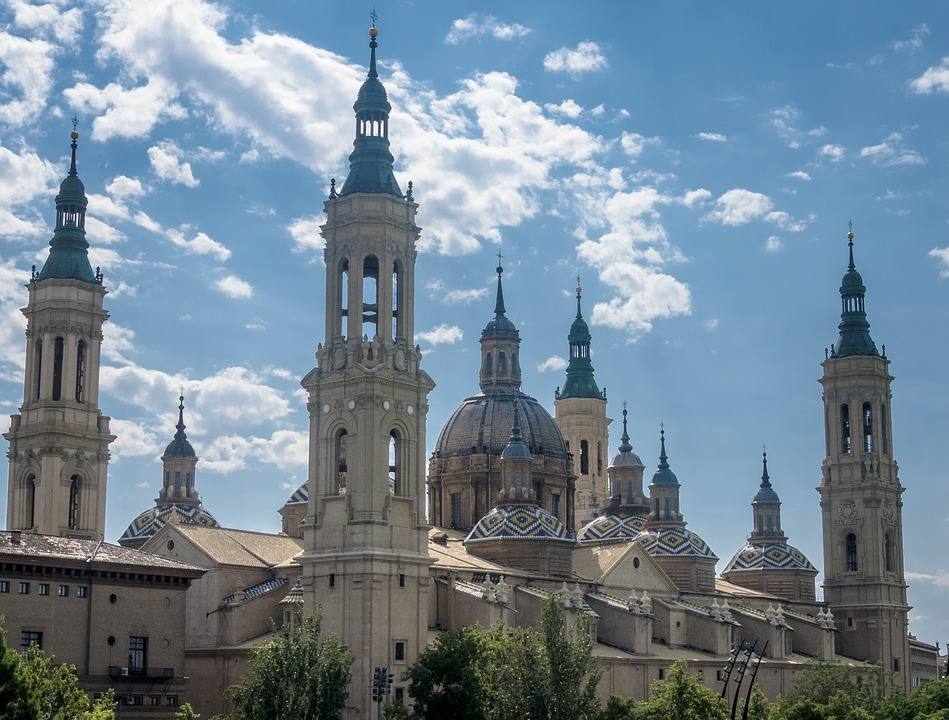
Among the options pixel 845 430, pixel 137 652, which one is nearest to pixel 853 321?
pixel 845 430

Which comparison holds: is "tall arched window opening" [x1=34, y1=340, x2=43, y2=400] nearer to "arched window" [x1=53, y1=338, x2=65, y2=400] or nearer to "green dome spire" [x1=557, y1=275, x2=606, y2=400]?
"arched window" [x1=53, y1=338, x2=65, y2=400]

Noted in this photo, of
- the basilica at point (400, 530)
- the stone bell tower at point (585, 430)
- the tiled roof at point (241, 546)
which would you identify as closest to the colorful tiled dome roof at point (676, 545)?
the basilica at point (400, 530)

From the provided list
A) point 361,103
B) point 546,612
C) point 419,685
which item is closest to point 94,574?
point 419,685

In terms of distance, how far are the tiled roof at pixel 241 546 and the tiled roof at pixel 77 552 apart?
492 centimetres

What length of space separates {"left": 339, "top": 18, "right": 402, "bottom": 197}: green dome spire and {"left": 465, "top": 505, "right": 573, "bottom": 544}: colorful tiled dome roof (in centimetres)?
2298

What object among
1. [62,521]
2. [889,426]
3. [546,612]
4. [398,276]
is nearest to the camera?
[546,612]

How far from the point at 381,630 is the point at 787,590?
51986mm

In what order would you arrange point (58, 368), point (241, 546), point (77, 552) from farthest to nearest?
1. point (58, 368)
2. point (241, 546)
3. point (77, 552)

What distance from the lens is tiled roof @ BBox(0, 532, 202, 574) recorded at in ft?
217

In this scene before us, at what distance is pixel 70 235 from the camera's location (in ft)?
304

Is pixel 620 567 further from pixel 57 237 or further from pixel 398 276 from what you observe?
pixel 57 237

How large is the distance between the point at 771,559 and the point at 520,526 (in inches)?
1255

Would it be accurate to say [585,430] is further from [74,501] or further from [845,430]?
[74,501]

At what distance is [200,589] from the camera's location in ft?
255
